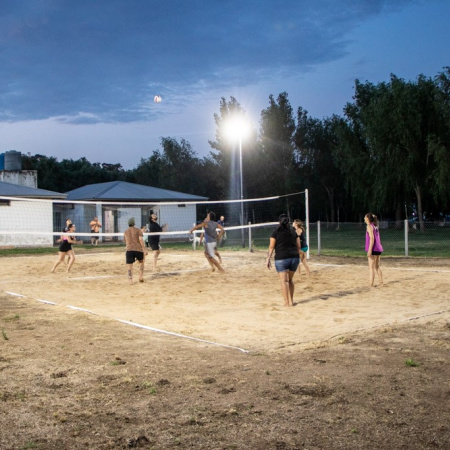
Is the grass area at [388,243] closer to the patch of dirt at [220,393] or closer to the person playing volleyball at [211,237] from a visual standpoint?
the person playing volleyball at [211,237]

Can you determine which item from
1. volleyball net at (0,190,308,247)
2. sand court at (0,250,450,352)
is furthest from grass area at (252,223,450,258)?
sand court at (0,250,450,352)

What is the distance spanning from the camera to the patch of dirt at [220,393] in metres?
4.15

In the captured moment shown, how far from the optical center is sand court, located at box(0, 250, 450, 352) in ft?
27.2

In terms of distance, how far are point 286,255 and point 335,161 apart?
47850 millimetres

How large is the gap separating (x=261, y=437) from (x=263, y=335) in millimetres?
3759

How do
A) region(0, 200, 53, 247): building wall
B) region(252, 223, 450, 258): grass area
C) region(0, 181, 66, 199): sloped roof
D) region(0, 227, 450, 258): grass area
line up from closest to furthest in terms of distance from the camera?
1. region(252, 223, 450, 258): grass area
2. region(0, 227, 450, 258): grass area
3. region(0, 200, 53, 247): building wall
4. region(0, 181, 66, 199): sloped roof

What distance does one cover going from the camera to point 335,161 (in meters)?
56.7

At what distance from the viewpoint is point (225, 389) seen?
17.4 ft

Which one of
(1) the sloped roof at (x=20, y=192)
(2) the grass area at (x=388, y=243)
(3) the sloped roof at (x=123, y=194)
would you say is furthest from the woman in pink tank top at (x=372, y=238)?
(3) the sloped roof at (x=123, y=194)

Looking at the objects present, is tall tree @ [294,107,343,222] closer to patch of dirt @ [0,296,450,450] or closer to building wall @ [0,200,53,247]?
building wall @ [0,200,53,247]

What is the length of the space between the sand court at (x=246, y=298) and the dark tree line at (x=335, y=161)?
2581 cm

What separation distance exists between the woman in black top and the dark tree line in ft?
104

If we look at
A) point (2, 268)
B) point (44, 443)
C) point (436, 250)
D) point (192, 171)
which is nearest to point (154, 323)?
point (44, 443)

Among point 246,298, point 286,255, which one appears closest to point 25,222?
point 246,298
